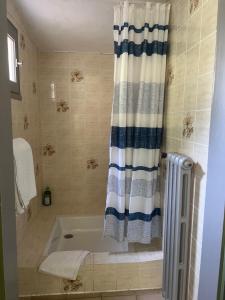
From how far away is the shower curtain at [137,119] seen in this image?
57.5 inches

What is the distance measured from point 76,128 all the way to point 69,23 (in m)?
1.06

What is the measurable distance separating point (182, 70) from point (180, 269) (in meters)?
1.18

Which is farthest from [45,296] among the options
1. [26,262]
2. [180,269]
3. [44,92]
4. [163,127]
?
[44,92]

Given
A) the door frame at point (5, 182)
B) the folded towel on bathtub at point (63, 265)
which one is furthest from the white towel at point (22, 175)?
the door frame at point (5, 182)

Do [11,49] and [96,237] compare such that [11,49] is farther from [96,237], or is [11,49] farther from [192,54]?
[96,237]

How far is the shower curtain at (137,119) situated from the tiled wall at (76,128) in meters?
0.94

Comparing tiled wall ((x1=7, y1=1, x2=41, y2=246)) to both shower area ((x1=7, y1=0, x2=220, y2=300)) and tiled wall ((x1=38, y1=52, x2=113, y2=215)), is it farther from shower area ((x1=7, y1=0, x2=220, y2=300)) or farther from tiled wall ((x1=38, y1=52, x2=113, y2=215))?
tiled wall ((x1=38, y1=52, x2=113, y2=215))

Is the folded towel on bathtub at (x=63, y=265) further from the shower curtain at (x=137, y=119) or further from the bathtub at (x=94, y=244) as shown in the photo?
the shower curtain at (x=137, y=119)

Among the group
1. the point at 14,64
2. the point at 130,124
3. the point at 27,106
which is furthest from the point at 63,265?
the point at 14,64

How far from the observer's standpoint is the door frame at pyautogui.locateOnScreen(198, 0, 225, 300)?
94 centimetres

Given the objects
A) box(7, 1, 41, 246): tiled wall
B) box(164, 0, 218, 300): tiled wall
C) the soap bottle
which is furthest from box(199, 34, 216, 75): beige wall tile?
the soap bottle

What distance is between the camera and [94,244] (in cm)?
224

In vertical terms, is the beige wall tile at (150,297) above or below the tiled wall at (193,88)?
below

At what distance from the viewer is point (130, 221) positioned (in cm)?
164
